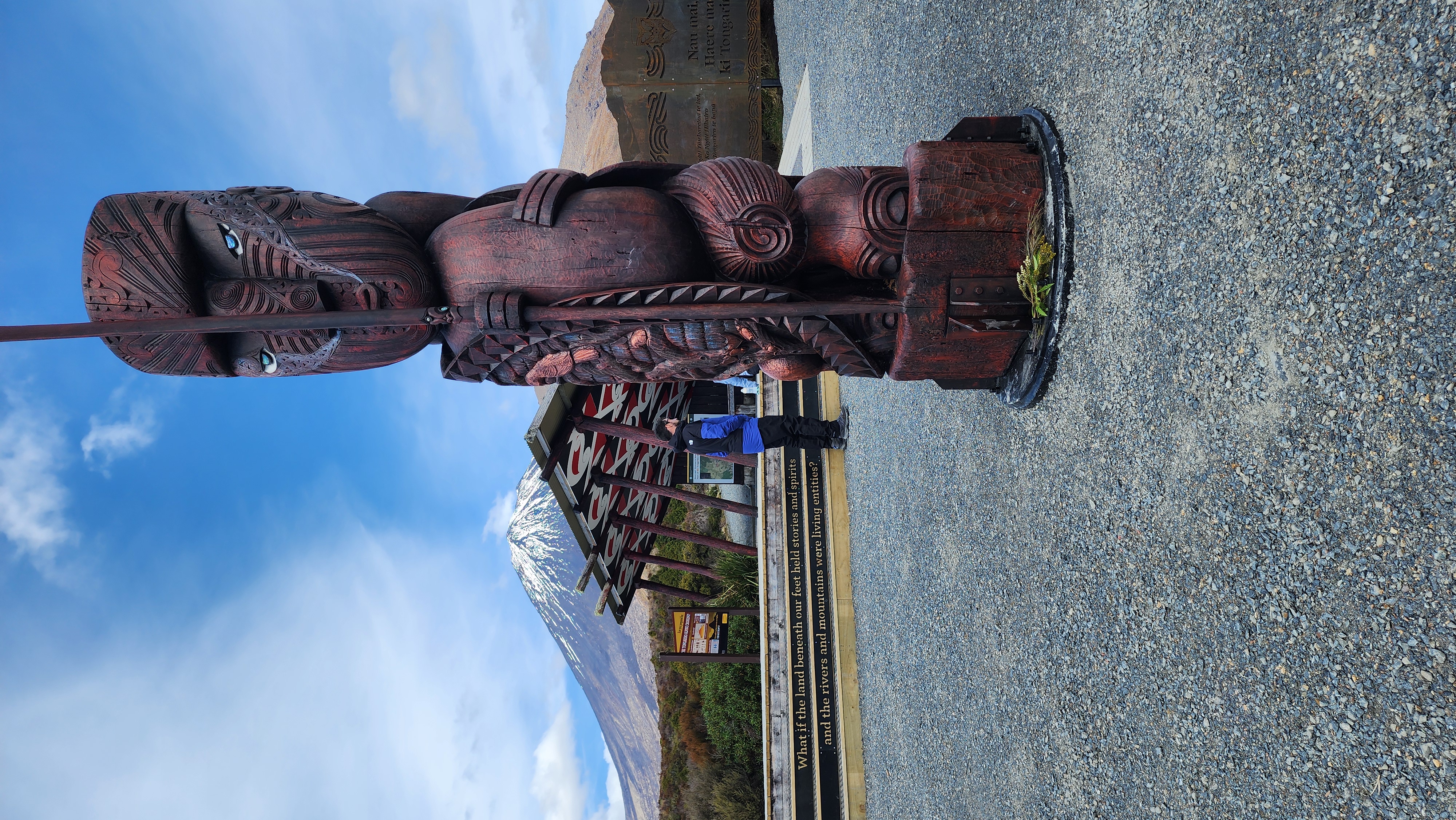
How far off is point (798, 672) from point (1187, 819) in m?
4.10

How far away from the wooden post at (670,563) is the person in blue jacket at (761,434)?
1918 millimetres

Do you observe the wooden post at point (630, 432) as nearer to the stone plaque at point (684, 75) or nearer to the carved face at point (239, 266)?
the stone plaque at point (684, 75)

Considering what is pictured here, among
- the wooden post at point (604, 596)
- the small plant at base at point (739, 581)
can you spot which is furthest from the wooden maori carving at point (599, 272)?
the small plant at base at point (739, 581)

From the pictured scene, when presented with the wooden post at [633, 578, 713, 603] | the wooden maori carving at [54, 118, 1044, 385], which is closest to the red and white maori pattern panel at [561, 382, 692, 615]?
the wooden post at [633, 578, 713, 603]

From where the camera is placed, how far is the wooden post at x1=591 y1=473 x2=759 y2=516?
7.42m

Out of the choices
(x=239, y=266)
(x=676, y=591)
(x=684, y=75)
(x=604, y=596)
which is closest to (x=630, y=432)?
(x=604, y=596)

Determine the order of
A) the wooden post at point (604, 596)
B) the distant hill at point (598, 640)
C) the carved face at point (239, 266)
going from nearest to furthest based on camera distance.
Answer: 1. the carved face at point (239, 266)
2. the wooden post at point (604, 596)
3. the distant hill at point (598, 640)

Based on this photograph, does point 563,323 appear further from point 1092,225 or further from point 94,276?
point 1092,225

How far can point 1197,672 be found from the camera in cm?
205

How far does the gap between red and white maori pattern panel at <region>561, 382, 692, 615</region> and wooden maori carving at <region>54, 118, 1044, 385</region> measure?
158 inches

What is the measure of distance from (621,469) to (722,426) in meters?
1.70

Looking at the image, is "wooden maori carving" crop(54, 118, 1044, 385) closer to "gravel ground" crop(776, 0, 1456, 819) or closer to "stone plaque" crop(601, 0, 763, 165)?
"gravel ground" crop(776, 0, 1456, 819)

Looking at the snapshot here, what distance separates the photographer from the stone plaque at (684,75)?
8.94 metres

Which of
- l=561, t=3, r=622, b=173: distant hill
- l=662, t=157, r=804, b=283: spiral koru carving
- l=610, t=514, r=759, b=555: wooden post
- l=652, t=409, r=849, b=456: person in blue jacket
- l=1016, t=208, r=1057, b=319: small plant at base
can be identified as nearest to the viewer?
l=1016, t=208, r=1057, b=319: small plant at base
